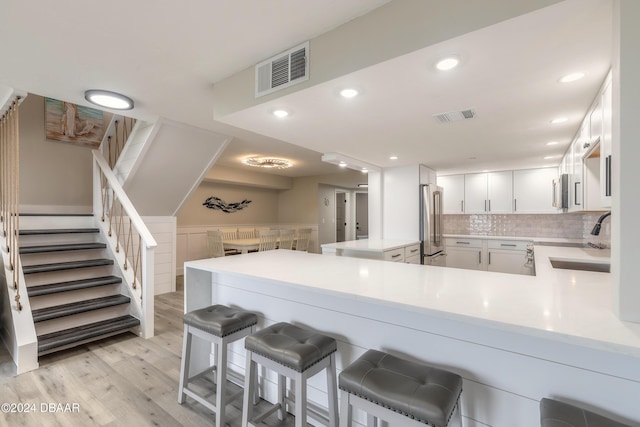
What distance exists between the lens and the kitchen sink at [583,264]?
2.56 metres

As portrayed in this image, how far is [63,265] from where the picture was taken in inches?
120

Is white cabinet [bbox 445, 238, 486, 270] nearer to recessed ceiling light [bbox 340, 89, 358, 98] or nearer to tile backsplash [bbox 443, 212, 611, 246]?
tile backsplash [bbox 443, 212, 611, 246]

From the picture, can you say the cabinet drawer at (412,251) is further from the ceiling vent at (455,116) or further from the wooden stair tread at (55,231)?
the wooden stair tread at (55,231)

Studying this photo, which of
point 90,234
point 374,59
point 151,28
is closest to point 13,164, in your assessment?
point 90,234

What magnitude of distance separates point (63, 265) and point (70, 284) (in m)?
0.24

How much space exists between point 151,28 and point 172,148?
2.29 metres

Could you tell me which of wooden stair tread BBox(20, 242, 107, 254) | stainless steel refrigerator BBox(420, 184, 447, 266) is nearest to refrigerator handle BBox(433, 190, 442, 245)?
stainless steel refrigerator BBox(420, 184, 447, 266)

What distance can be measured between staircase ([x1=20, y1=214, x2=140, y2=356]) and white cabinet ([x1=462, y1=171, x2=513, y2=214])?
5.15m

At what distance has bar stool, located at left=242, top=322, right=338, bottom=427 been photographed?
133 centimetres

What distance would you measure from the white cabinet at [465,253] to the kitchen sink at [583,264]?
1913mm

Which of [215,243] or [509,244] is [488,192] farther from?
[215,243]

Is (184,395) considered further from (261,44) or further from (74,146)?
(74,146)

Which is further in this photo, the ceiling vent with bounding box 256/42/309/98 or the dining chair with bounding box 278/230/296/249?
the dining chair with bounding box 278/230/296/249

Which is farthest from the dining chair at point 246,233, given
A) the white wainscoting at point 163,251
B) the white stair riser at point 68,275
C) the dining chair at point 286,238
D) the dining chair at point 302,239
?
the white stair riser at point 68,275
